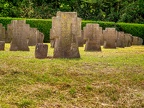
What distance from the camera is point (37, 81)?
24.7ft

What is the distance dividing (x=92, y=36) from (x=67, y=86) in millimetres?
8918

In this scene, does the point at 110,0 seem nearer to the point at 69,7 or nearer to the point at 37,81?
the point at 69,7

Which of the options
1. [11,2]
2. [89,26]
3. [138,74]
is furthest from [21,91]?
[11,2]

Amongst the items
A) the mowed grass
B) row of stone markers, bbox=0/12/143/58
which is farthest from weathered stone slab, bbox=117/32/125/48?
the mowed grass

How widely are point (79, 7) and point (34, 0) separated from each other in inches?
199

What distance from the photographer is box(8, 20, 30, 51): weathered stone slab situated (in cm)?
1436

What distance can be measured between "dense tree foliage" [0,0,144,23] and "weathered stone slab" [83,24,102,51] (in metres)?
21.9

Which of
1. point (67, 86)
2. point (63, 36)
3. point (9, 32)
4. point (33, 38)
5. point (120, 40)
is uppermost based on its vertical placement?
point (63, 36)

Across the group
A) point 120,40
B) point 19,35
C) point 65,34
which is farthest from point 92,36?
point 120,40

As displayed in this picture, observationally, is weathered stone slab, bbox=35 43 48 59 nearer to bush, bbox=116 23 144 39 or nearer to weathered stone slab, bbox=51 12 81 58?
weathered stone slab, bbox=51 12 81 58

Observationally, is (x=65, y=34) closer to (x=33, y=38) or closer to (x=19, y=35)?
(x=19, y=35)

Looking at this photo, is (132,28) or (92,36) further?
(132,28)

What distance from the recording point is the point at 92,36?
635 inches

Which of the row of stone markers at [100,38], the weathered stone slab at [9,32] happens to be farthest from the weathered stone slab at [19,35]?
the weathered stone slab at [9,32]
